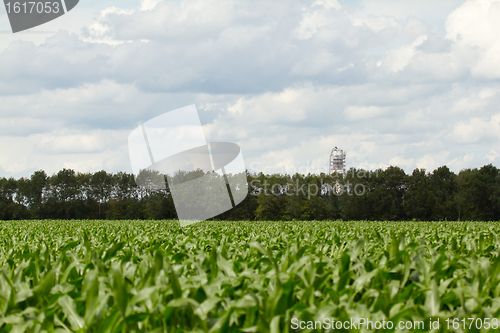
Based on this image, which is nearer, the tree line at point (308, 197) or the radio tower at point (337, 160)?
the tree line at point (308, 197)

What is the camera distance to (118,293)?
2.50 meters

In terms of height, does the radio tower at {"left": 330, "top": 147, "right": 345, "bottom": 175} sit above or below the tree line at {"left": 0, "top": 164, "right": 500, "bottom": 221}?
above

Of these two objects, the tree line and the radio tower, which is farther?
the radio tower

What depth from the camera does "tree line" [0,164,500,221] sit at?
61.4m

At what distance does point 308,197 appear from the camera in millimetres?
67000

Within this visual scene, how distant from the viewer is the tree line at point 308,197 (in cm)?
6141

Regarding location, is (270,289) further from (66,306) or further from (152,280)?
(66,306)

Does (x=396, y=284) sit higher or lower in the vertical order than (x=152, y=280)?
lower

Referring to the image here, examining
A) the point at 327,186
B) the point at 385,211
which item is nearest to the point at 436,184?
the point at 385,211

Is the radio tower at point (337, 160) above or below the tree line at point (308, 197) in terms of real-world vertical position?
above

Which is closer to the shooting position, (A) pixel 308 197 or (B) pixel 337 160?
(A) pixel 308 197

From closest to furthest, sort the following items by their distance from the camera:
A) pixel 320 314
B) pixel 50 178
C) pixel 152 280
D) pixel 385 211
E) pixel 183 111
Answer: pixel 320 314 → pixel 152 280 → pixel 183 111 → pixel 385 211 → pixel 50 178

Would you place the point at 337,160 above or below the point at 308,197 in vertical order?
above

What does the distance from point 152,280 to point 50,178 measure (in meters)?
84.5
